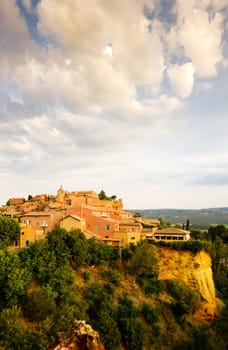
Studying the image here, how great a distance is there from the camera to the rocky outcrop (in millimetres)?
4309

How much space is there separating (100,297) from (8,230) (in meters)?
15.0

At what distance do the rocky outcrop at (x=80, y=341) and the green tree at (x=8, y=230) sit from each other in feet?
112

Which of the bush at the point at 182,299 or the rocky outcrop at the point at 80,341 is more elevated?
the rocky outcrop at the point at 80,341

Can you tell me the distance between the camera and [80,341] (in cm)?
439

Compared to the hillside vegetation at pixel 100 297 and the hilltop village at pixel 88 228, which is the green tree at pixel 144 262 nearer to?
the hillside vegetation at pixel 100 297

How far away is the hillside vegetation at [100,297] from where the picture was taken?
27159 millimetres

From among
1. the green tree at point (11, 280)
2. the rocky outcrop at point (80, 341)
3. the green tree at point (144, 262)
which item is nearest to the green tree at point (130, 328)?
the green tree at point (144, 262)

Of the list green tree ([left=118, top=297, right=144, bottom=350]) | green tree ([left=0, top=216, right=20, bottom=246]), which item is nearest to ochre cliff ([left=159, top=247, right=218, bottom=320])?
green tree ([left=118, top=297, right=144, bottom=350])

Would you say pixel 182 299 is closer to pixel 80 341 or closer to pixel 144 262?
pixel 144 262

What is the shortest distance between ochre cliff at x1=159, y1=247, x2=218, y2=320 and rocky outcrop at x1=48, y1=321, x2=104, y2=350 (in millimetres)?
38628

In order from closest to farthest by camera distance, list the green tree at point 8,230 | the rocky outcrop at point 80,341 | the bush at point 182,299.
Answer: the rocky outcrop at point 80,341 < the green tree at point 8,230 < the bush at point 182,299

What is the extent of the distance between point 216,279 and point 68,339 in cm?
5143

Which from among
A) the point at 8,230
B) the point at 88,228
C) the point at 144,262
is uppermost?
the point at 8,230

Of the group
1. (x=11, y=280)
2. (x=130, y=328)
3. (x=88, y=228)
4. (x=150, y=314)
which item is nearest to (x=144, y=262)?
(x=150, y=314)
